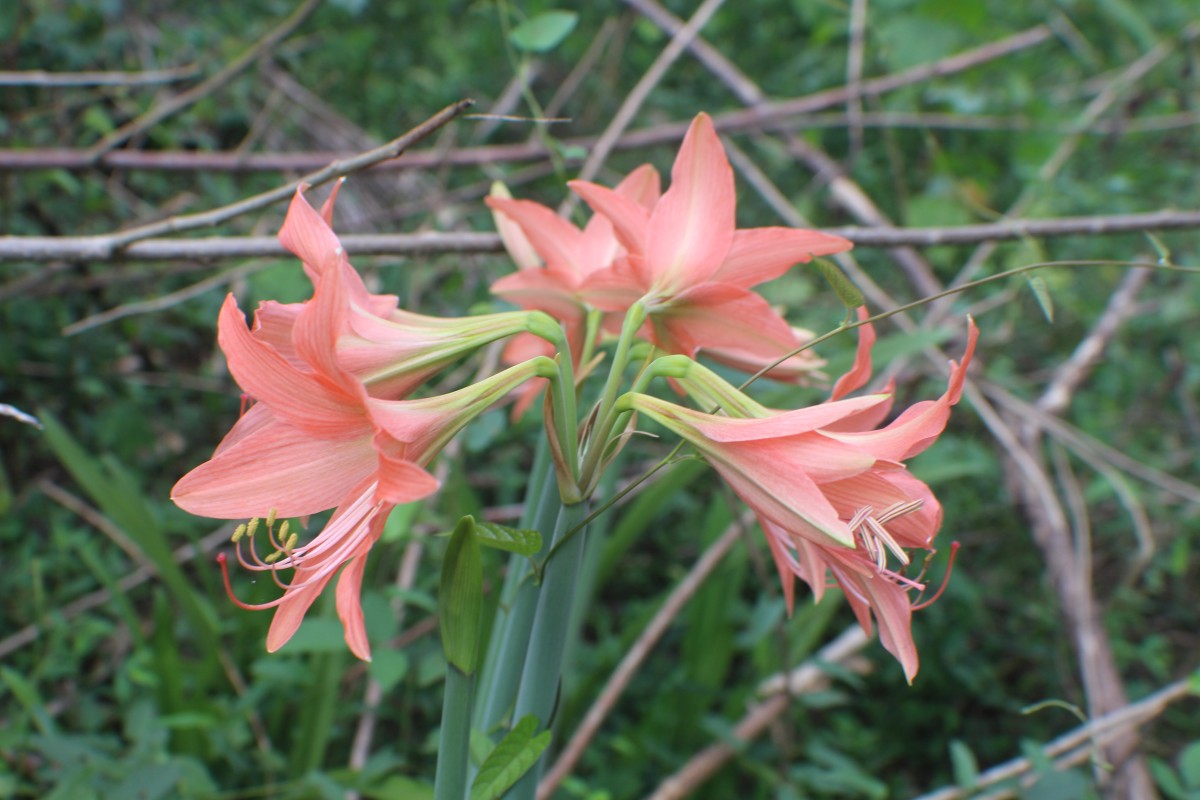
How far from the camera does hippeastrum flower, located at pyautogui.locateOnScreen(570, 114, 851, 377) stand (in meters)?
0.79

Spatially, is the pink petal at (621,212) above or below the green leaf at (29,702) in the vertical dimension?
above

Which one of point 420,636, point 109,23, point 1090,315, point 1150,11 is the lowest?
point 1090,315

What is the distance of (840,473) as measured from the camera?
25.2 inches

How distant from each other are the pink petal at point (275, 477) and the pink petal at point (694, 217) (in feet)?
1.09

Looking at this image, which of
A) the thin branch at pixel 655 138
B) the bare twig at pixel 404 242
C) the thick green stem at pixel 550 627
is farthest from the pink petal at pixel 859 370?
the thin branch at pixel 655 138

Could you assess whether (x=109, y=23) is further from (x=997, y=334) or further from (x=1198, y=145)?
(x=1198, y=145)

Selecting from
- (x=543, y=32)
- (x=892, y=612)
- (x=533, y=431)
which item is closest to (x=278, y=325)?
(x=892, y=612)

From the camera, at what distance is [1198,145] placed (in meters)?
2.61

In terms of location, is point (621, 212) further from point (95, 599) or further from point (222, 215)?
point (95, 599)

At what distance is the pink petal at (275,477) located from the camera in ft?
2.18

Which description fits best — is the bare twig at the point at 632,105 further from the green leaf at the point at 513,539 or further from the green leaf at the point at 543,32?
the green leaf at the point at 513,539

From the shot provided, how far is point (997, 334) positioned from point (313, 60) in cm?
248

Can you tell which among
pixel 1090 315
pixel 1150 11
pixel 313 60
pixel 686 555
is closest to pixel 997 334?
pixel 1090 315

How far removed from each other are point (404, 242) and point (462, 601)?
2.52 feet
